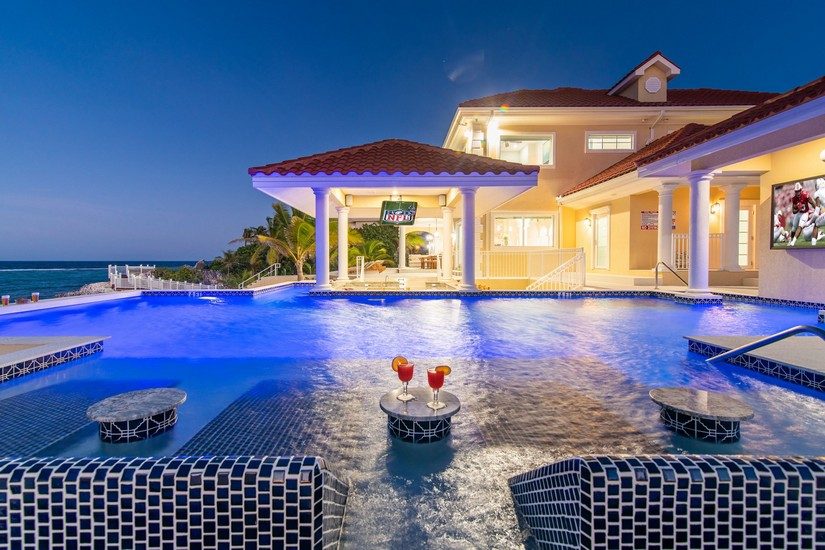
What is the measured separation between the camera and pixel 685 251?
1556 cm

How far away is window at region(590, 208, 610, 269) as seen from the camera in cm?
1734

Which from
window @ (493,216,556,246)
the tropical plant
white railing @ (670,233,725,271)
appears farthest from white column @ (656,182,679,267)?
the tropical plant

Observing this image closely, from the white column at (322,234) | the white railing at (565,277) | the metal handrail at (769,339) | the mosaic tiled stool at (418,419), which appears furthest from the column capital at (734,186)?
the mosaic tiled stool at (418,419)

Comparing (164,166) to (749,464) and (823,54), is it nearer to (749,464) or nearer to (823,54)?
(749,464)

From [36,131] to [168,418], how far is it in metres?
54.8

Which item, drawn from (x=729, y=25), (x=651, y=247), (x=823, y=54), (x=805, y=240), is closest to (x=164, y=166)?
(x=651, y=247)

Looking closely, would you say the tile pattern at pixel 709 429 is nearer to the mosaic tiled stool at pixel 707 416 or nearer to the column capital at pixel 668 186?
the mosaic tiled stool at pixel 707 416

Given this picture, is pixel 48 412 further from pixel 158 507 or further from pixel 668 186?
pixel 668 186

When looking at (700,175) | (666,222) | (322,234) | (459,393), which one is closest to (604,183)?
(666,222)

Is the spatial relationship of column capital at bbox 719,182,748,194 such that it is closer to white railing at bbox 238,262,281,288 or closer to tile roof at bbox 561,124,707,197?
tile roof at bbox 561,124,707,197

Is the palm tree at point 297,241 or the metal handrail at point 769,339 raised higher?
the palm tree at point 297,241

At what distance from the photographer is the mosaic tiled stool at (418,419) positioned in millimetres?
3119

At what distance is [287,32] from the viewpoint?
115 ft

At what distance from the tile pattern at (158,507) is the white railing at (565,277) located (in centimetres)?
1394
